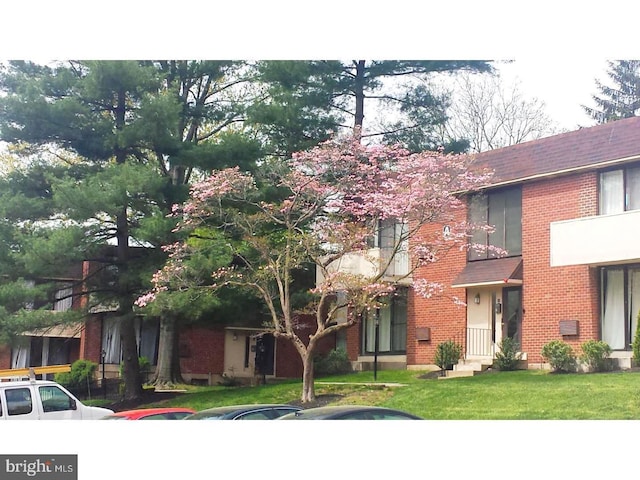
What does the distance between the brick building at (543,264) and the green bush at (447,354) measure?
0.39 feet

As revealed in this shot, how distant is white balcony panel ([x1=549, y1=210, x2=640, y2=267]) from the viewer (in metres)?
19.0

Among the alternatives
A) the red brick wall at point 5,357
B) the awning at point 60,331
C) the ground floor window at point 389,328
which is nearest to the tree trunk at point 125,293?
the awning at point 60,331

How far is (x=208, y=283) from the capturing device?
20.1 m

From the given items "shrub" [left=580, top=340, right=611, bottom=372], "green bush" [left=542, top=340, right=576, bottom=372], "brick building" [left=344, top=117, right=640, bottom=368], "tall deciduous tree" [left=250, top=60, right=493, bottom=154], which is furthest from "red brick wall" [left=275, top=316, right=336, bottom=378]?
"shrub" [left=580, top=340, right=611, bottom=372]

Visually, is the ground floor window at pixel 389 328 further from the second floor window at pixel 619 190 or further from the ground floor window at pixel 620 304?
the second floor window at pixel 619 190

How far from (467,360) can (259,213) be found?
4914 millimetres

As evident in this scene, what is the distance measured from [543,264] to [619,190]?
1991 mm

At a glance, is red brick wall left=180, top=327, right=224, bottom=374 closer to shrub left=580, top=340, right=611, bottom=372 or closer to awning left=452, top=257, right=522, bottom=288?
awning left=452, top=257, right=522, bottom=288

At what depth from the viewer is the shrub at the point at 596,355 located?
61.5 ft
